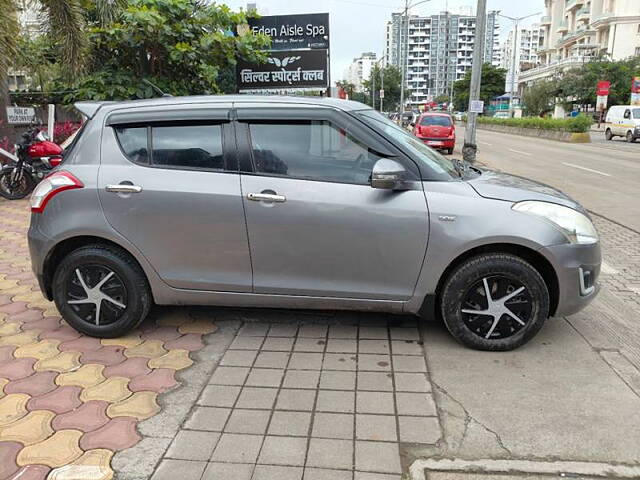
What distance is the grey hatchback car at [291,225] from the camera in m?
3.61

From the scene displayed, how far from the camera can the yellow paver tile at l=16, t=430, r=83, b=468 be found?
268cm

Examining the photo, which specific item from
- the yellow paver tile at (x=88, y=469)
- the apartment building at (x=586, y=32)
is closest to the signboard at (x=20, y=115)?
the yellow paver tile at (x=88, y=469)

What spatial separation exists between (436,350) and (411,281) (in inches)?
21.6

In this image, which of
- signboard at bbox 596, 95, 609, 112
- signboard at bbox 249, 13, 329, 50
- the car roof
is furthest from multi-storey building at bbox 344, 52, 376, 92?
the car roof

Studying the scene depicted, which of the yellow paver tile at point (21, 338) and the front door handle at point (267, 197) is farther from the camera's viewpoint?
the yellow paver tile at point (21, 338)

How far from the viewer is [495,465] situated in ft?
8.52

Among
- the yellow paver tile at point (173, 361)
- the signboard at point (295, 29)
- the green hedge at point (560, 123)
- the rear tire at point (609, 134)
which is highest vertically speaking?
the signboard at point (295, 29)

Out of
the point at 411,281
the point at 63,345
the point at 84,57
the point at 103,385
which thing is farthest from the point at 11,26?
the point at 411,281

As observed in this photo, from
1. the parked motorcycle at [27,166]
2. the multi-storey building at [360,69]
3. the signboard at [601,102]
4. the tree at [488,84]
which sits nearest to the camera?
the parked motorcycle at [27,166]

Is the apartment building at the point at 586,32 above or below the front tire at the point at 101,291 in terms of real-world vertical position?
above

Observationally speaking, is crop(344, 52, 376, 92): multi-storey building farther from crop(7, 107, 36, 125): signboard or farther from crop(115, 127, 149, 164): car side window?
crop(115, 127, 149, 164): car side window

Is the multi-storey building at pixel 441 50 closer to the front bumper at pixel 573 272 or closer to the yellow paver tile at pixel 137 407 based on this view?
the front bumper at pixel 573 272

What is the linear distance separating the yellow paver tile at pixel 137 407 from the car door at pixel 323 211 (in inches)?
42.2

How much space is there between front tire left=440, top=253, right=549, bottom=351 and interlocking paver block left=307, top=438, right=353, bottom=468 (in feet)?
4.41
